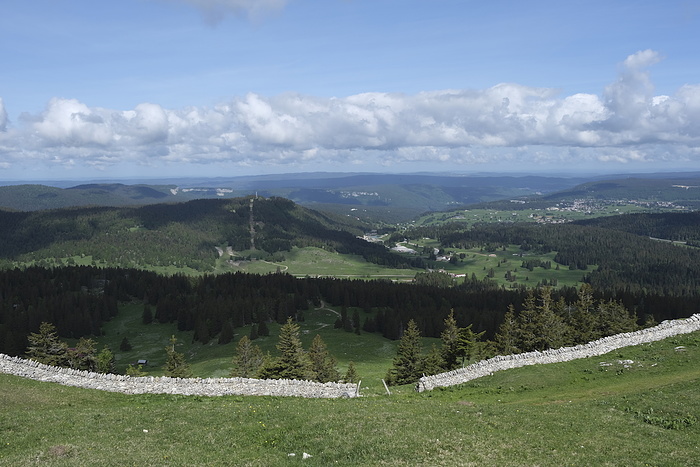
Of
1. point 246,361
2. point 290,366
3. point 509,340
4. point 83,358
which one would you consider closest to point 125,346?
point 83,358

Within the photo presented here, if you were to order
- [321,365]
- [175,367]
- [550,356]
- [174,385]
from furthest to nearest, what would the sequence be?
[175,367] < [321,365] < [550,356] < [174,385]

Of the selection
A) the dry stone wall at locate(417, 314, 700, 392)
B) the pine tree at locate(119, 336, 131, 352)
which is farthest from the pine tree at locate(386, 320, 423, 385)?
the pine tree at locate(119, 336, 131, 352)

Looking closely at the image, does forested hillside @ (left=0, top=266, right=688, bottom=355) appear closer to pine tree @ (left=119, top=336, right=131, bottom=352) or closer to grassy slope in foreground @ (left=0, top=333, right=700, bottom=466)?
pine tree @ (left=119, top=336, right=131, bottom=352)

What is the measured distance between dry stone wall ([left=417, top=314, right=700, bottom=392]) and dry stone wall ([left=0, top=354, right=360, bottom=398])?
10.5m

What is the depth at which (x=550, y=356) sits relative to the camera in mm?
53250

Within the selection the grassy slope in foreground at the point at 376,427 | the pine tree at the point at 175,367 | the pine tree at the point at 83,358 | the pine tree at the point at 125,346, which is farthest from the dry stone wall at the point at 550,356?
the pine tree at the point at 125,346

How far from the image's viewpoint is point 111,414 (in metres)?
34.2

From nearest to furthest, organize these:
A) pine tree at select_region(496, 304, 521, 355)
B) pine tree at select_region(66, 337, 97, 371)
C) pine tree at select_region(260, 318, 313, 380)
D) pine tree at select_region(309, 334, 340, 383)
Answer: pine tree at select_region(260, 318, 313, 380) < pine tree at select_region(309, 334, 340, 383) < pine tree at select_region(496, 304, 521, 355) < pine tree at select_region(66, 337, 97, 371)

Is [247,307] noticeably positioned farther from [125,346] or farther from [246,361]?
[246,361]

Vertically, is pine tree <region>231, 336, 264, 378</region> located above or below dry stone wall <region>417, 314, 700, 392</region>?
below

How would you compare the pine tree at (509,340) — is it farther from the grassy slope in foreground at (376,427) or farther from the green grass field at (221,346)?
the grassy slope in foreground at (376,427)

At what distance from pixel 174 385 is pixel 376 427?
2690 centimetres

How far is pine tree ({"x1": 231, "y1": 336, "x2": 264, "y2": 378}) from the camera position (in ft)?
250

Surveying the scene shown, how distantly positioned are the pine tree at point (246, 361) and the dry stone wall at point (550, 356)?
34.5 meters
